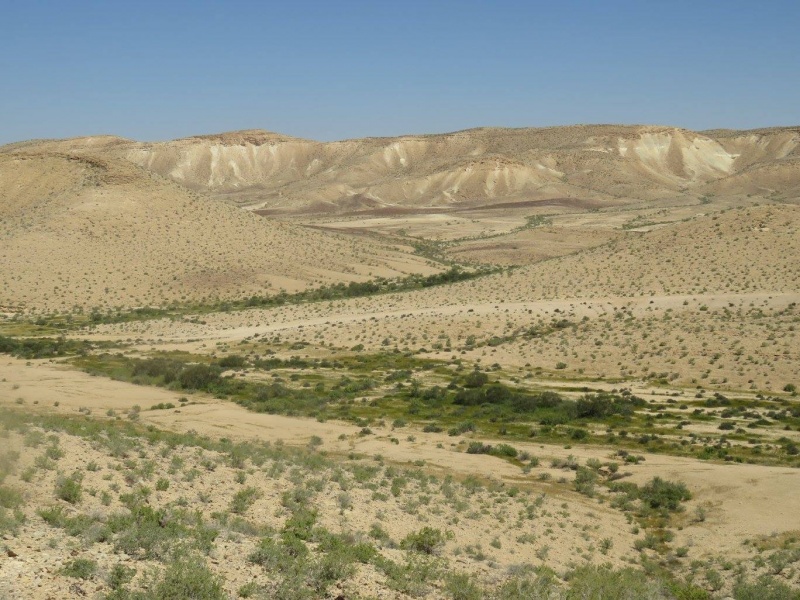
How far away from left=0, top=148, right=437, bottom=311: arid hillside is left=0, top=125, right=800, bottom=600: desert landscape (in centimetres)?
36

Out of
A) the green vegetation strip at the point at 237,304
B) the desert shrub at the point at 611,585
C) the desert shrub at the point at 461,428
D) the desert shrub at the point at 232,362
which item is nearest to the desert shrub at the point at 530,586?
the desert shrub at the point at 611,585

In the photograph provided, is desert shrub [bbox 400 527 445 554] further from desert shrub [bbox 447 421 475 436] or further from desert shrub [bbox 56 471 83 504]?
desert shrub [bbox 447 421 475 436]

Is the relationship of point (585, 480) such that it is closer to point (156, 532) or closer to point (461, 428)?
point (461, 428)

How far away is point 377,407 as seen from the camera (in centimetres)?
3253

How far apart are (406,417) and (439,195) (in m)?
148

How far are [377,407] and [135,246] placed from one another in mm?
52188

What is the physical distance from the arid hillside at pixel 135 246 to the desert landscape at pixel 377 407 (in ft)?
1.19

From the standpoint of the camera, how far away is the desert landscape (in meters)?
13.2

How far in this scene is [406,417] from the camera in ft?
101

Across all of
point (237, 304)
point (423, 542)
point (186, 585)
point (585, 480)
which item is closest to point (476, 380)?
point (585, 480)

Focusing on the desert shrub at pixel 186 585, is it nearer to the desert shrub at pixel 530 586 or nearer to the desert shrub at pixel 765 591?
the desert shrub at pixel 530 586

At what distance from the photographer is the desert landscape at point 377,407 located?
13.2 metres

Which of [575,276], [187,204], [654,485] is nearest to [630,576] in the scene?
[654,485]

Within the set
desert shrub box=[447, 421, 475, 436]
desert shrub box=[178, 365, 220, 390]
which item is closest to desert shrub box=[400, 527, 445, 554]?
desert shrub box=[447, 421, 475, 436]
